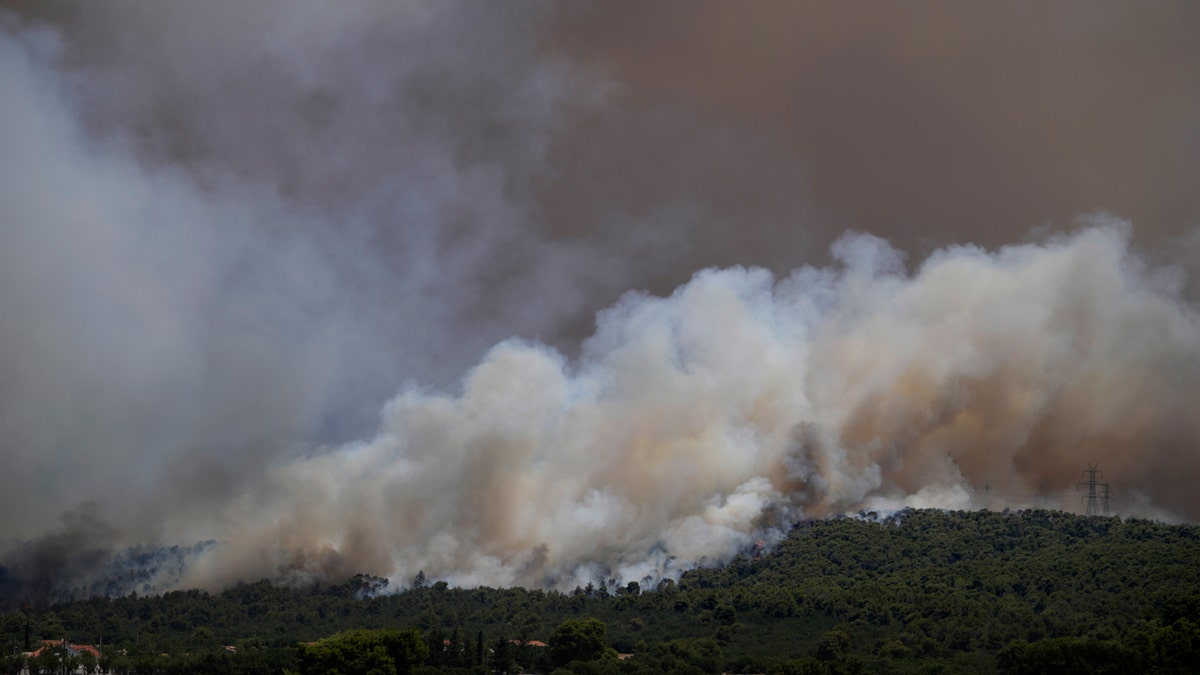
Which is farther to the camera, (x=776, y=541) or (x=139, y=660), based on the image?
(x=776, y=541)

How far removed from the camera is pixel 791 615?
104m

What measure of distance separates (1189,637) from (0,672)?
79.5 metres

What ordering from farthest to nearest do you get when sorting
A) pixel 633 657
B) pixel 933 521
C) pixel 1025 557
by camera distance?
pixel 933 521
pixel 1025 557
pixel 633 657

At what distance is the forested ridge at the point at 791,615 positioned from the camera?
86.1 m

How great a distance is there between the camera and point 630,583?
392 feet

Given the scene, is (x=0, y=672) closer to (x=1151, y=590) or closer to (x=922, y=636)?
(x=922, y=636)

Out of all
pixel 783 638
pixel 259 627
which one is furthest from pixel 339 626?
pixel 783 638

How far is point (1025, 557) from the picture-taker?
372 feet

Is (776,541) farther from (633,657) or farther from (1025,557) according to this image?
(633,657)

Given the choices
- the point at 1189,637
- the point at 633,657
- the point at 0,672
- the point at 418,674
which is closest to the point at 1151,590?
the point at 1189,637

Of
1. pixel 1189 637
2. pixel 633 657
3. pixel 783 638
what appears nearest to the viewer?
pixel 1189 637

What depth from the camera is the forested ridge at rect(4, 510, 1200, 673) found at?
86.1m

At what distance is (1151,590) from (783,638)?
86.6 feet

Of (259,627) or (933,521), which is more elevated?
(933,521)
